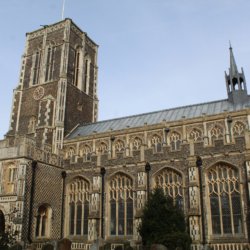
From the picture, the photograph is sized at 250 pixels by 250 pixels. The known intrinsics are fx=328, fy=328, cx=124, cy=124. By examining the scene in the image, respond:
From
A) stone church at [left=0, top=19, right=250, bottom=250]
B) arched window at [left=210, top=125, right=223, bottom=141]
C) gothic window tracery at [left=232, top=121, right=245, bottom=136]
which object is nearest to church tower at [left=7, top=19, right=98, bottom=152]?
stone church at [left=0, top=19, right=250, bottom=250]

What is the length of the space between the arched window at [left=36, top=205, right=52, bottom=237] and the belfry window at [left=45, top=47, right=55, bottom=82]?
1452 cm

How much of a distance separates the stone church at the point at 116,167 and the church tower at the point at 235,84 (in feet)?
0.28

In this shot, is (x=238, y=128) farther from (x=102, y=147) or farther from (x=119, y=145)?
(x=102, y=147)

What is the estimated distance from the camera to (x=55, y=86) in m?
33.8

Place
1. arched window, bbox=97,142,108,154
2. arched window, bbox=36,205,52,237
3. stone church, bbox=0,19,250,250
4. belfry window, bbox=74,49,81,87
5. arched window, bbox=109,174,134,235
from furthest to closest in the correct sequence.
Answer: belfry window, bbox=74,49,81,87 < arched window, bbox=97,142,108,154 < arched window, bbox=36,205,52,237 < arched window, bbox=109,174,134,235 < stone church, bbox=0,19,250,250

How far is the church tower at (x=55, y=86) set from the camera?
3209cm

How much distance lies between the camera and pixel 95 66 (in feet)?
133

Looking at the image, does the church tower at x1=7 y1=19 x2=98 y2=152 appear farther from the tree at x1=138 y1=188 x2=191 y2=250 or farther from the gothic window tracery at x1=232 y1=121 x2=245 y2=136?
the gothic window tracery at x1=232 y1=121 x2=245 y2=136

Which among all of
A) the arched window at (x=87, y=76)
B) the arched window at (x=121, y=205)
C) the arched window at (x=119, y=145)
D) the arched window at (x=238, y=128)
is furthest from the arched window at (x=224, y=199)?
the arched window at (x=87, y=76)

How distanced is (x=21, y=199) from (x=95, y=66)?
70.8 ft

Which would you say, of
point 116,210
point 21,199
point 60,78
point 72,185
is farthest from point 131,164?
point 60,78

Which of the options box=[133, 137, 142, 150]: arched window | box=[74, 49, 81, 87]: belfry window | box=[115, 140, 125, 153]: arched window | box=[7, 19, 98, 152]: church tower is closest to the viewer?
box=[133, 137, 142, 150]: arched window

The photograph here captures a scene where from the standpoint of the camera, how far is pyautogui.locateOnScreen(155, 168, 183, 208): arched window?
75.6 ft

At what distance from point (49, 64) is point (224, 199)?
23.5m
